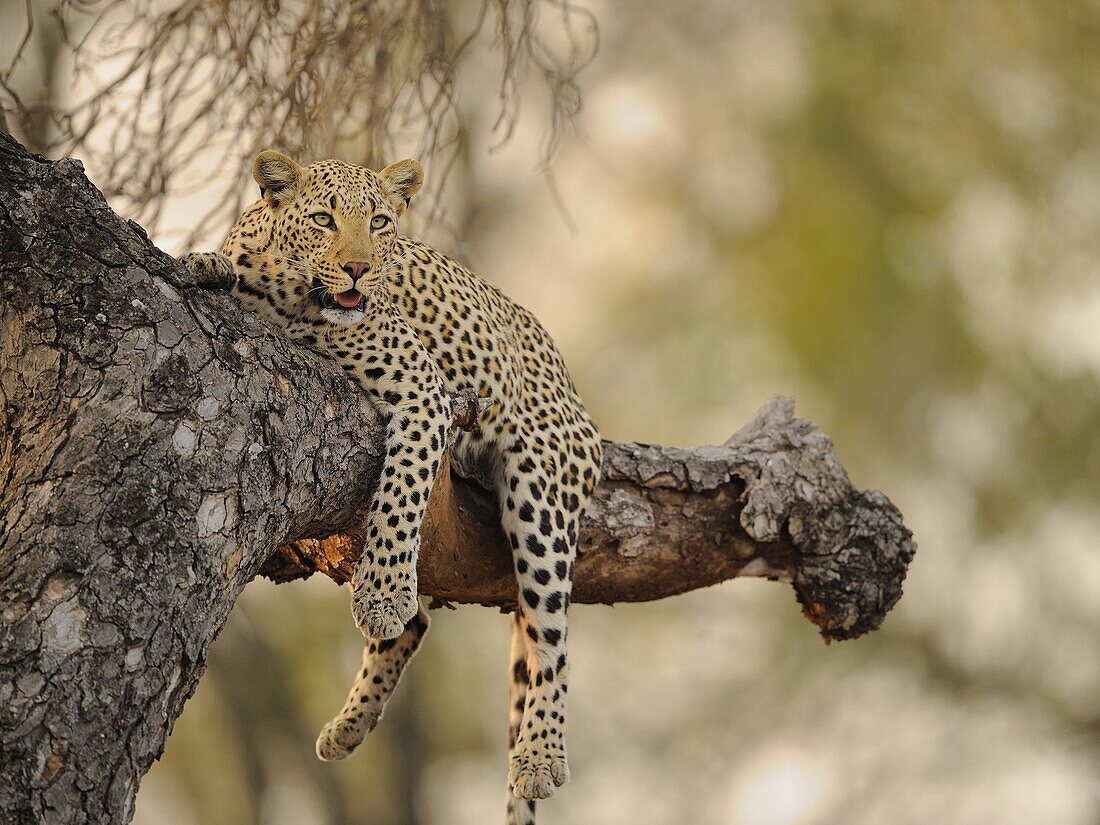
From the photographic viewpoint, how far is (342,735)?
6008 millimetres

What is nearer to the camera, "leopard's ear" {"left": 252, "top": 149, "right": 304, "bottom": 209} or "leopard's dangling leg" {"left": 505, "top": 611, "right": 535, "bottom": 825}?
"leopard's ear" {"left": 252, "top": 149, "right": 304, "bottom": 209}

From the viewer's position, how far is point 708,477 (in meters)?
6.12

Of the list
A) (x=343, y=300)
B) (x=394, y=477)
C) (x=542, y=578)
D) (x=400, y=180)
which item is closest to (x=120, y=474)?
(x=394, y=477)

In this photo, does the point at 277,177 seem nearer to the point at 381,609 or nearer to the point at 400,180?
the point at 400,180

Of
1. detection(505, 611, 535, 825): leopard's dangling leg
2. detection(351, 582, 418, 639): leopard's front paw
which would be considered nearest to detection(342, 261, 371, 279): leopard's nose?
detection(351, 582, 418, 639): leopard's front paw

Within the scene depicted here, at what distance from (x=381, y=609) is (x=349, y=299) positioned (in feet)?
3.49

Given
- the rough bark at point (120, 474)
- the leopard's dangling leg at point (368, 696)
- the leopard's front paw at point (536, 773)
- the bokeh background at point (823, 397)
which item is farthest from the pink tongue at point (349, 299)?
the bokeh background at point (823, 397)

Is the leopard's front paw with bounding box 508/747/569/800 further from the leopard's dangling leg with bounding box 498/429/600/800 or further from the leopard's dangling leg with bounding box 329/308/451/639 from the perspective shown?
the leopard's dangling leg with bounding box 329/308/451/639

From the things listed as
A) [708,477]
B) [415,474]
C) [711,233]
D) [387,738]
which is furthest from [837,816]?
[415,474]

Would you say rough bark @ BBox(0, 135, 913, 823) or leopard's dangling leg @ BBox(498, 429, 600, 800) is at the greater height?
leopard's dangling leg @ BBox(498, 429, 600, 800)

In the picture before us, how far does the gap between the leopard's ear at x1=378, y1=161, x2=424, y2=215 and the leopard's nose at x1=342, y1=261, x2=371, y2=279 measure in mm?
499

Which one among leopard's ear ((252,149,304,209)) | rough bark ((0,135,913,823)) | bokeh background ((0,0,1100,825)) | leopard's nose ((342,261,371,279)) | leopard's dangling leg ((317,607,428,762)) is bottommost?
rough bark ((0,135,913,823))

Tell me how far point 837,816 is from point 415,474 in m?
11.7

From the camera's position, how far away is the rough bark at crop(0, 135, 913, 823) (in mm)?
3424
